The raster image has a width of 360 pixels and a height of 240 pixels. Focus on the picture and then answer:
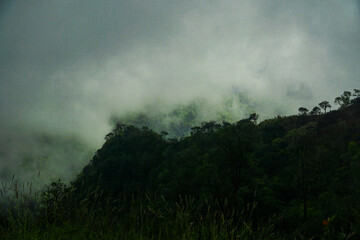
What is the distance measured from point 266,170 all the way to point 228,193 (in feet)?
96.3

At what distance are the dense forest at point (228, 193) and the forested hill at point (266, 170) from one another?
0.48 feet

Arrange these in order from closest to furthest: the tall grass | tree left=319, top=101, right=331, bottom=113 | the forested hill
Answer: the tall grass → the forested hill → tree left=319, top=101, right=331, bottom=113

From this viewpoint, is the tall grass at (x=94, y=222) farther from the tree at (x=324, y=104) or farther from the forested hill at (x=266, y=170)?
the tree at (x=324, y=104)

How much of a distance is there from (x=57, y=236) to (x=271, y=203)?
36.0 metres

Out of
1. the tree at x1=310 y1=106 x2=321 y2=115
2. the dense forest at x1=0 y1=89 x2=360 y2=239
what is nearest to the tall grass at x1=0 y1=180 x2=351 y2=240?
the dense forest at x1=0 y1=89 x2=360 y2=239

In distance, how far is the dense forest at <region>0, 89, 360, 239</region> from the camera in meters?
3.73

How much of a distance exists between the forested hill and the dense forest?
146 mm

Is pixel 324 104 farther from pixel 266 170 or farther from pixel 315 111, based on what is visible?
pixel 266 170

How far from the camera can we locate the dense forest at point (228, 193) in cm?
373

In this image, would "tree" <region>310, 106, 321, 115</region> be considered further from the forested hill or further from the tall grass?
the tall grass

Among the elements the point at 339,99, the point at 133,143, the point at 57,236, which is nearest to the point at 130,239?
the point at 57,236

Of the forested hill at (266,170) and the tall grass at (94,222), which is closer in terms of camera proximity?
the tall grass at (94,222)

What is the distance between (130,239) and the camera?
10.7ft

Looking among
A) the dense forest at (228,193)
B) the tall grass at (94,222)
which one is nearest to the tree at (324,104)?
the dense forest at (228,193)
